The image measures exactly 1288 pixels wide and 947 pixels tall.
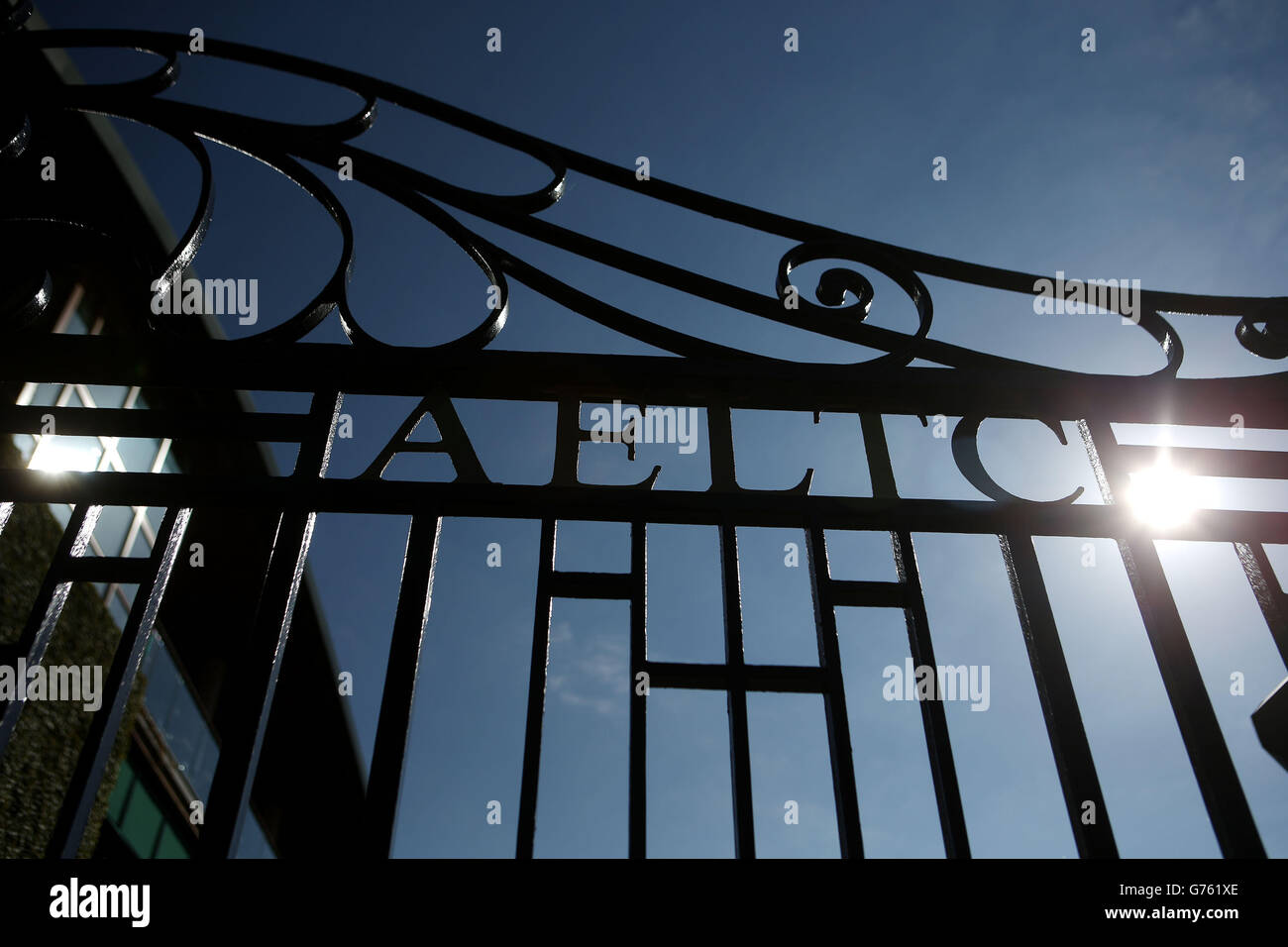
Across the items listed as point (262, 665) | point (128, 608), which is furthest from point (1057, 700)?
point (128, 608)

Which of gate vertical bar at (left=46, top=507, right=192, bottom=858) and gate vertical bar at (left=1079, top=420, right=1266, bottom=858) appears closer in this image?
gate vertical bar at (left=46, top=507, right=192, bottom=858)

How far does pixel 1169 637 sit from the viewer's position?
1859 mm

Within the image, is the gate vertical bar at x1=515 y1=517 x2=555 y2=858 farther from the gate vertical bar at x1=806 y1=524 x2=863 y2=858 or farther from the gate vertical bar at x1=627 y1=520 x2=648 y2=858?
the gate vertical bar at x1=806 y1=524 x2=863 y2=858

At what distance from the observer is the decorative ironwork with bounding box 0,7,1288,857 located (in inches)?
66.0

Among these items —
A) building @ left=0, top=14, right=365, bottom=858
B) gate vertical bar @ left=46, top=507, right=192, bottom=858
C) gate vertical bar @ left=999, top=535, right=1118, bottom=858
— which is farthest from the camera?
building @ left=0, top=14, right=365, bottom=858

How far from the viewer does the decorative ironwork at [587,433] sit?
168 cm

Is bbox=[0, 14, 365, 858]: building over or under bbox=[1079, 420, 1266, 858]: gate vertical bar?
over

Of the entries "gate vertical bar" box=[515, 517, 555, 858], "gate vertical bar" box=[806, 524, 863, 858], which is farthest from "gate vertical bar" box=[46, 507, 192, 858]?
"gate vertical bar" box=[806, 524, 863, 858]

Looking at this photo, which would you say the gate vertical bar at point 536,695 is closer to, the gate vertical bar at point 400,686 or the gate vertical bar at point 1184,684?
the gate vertical bar at point 400,686

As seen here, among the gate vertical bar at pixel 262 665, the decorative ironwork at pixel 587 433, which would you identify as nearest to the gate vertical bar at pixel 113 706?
the decorative ironwork at pixel 587 433

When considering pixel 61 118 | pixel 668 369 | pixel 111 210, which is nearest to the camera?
pixel 668 369
